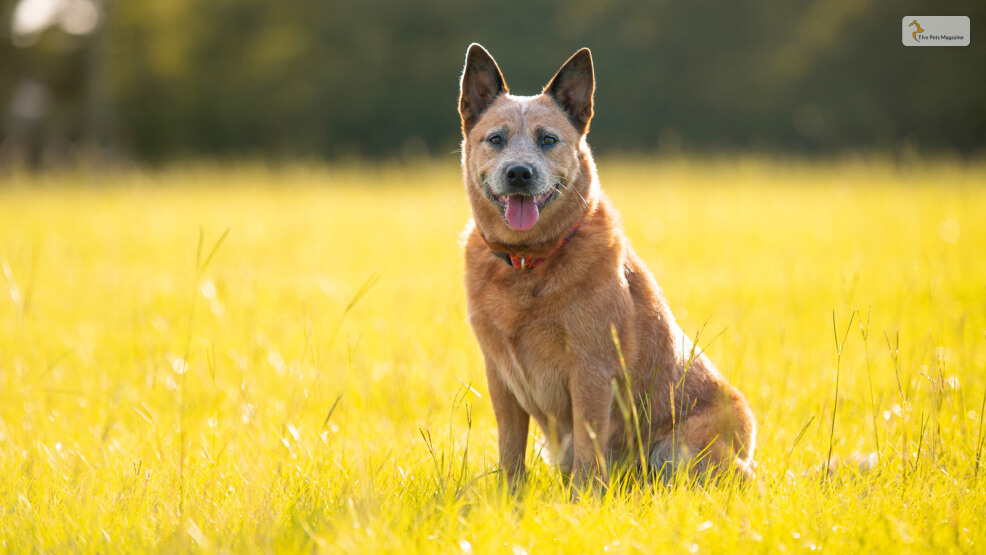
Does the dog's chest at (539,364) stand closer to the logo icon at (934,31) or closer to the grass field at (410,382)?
the grass field at (410,382)

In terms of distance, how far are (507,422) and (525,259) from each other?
2.15 ft

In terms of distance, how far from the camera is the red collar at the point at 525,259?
118 inches

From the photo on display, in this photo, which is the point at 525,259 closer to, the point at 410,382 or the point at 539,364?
the point at 539,364

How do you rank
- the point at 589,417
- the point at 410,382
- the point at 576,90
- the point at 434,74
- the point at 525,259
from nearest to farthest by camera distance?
the point at 589,417 < the point at 525,259 < the point at 576,90 < the point at 410,382 < the point at 434,74

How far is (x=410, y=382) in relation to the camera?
4.21 metres

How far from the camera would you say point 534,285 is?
2.95 m

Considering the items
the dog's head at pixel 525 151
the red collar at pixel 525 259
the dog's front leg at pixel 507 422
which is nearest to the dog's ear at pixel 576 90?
the dog's head at pixel 525 151

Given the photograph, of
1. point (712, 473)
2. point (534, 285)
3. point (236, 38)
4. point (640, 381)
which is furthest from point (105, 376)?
point (236, 38)

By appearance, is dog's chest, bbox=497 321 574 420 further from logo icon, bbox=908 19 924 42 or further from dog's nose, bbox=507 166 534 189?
logo icon, bbox=908 19 924 42

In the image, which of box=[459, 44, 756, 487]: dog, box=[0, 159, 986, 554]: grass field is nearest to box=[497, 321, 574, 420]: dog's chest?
box=[459, 44, 756, 487]: dog

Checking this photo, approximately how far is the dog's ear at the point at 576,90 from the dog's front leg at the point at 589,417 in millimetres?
1219

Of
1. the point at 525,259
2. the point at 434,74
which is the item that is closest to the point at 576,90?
the point at 525,259

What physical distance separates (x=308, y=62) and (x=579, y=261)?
83.1 feet

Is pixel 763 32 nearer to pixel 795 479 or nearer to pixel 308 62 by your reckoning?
pixel 308 62
